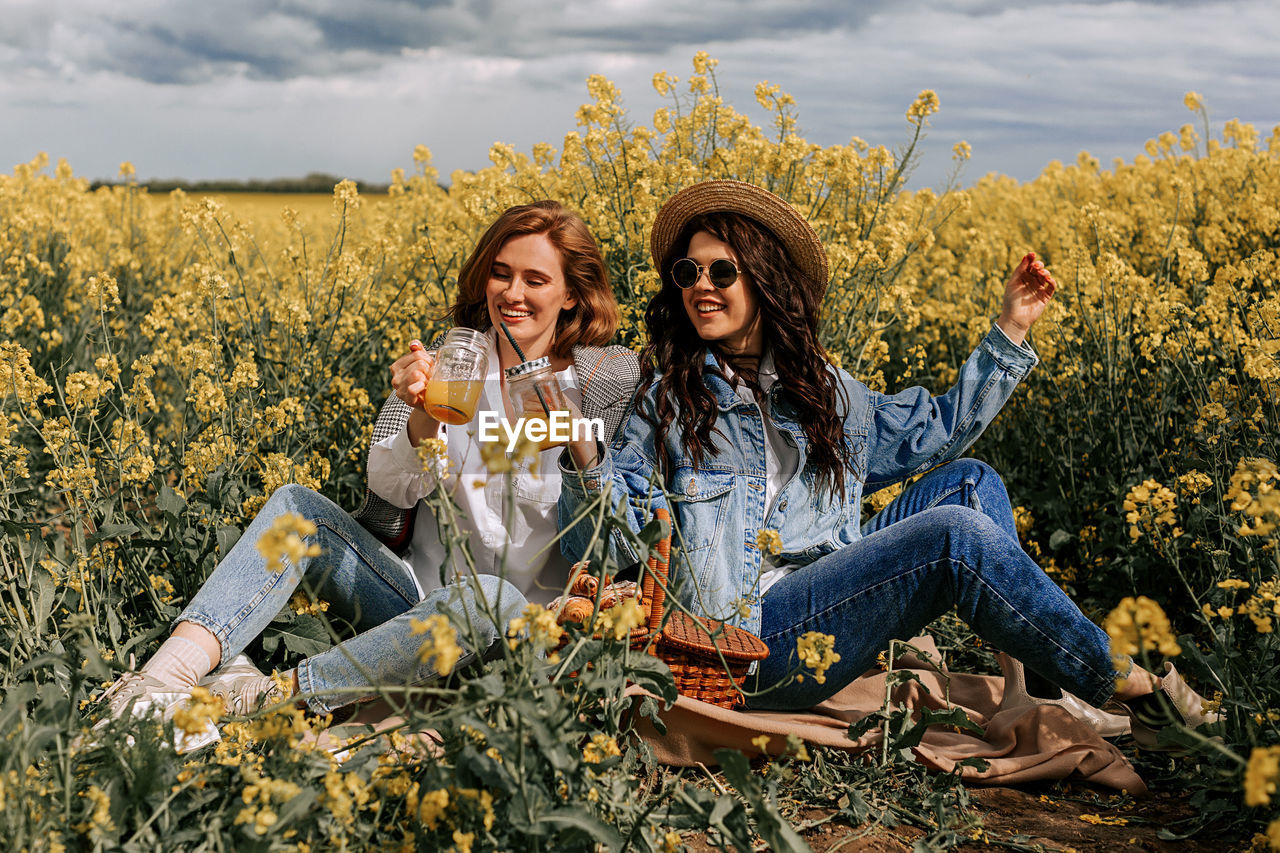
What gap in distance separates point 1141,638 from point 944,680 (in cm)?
163

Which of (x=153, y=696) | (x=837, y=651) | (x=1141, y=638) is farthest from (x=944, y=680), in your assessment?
(x=153, y=696)

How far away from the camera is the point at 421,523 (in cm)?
263

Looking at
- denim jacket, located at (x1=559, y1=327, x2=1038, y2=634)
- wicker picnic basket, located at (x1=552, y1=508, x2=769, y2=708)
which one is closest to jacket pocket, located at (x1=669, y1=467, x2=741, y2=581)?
denim jacket, located at (x1=559, y1=327, x2=1038, y2=634)

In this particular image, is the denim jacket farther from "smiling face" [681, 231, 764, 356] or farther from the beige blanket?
the beige blanket

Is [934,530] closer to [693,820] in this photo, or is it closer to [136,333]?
[693,820]

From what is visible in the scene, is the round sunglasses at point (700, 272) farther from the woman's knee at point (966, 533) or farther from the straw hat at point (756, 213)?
the woman's knee at point (966, 533)

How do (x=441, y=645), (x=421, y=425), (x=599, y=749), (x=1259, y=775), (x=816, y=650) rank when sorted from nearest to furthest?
1. (x=1259, y=775)
2. (x=441, y=645)
3. (x=599, y=749)
4. (x=816, y=650)
5. (x=421, y=425)

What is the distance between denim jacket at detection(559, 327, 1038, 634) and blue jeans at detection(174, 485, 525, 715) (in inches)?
14.0

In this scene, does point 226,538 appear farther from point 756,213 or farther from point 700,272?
point 756,213

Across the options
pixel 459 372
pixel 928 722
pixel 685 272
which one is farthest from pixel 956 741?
pixel 459 372

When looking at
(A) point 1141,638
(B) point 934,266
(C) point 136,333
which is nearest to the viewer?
(A) point 1141,638

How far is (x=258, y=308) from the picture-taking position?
157 inches

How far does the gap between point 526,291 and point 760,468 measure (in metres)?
0.75

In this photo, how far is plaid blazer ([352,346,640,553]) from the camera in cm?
247
